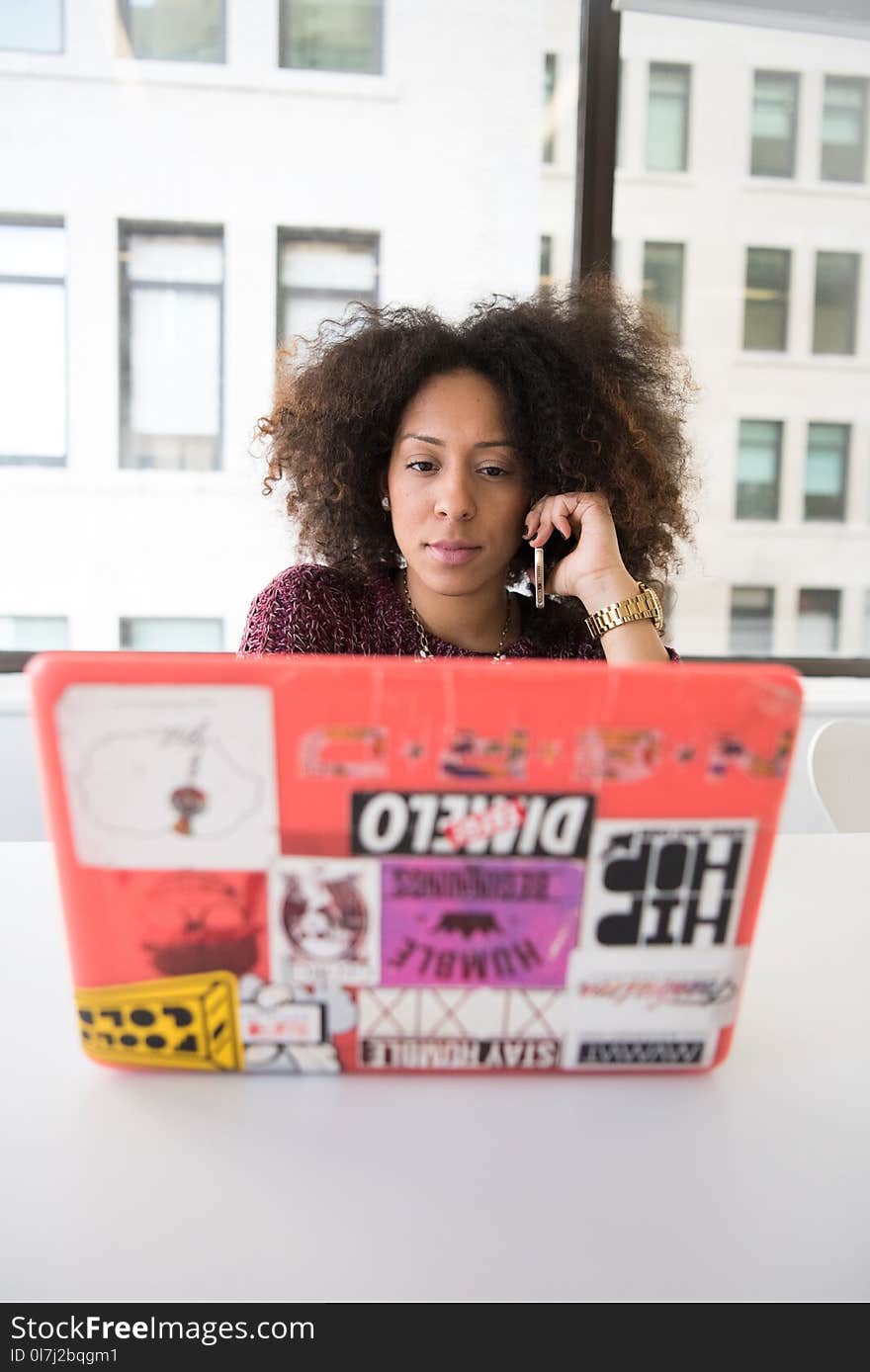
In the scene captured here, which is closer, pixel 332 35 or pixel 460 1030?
pixel 460 1030

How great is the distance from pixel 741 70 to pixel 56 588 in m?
3.82

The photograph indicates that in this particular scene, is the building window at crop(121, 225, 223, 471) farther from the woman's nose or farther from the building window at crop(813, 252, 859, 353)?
the woman's nose

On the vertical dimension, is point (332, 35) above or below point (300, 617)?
above

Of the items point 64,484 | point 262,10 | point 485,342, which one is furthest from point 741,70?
point 485,342

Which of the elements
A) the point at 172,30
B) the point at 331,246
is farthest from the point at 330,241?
the point at 172,30

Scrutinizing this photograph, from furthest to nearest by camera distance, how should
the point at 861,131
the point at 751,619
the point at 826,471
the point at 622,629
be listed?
the point at 751,619 < the point at 826,471 < the point at 861,131 < the point at 622,629

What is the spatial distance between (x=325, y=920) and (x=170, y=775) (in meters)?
0.10

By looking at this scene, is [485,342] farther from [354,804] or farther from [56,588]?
[56,588]

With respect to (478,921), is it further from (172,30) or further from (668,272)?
(172,30)

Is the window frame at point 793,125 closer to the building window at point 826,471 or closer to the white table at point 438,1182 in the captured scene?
the building window at point 826,471

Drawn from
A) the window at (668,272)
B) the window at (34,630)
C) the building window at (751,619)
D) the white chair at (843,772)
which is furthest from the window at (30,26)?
the white chair at (843,772)

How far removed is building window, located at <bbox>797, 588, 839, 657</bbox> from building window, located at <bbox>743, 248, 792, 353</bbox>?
1151 mm

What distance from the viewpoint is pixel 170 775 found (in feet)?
1.34

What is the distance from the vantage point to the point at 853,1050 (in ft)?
1.77
